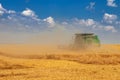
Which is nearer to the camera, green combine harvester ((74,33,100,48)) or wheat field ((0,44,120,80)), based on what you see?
wheat field ((0,44,120,80))

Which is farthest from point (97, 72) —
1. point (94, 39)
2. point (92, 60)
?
point (94, 39)

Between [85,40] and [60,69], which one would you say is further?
[85,40]

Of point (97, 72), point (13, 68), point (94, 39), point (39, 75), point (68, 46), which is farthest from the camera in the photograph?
point (68, 46)

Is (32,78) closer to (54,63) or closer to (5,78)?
(5,78)

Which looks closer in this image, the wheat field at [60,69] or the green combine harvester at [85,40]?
the wheat field at [60,69]

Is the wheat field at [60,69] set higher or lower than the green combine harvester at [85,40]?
lower

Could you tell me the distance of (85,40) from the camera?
58.8 metres

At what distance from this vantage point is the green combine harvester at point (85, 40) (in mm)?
58438

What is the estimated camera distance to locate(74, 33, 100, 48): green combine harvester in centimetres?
5844

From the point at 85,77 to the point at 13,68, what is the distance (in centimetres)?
967

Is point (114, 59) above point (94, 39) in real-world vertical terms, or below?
below

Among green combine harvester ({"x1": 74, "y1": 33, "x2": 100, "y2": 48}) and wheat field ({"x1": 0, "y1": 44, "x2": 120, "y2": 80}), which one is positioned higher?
green combine harvester ({"x1": 74, "y1": 33, "x2": 100, "y2": 48})

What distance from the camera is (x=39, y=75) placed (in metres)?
26.3

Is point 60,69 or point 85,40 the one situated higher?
point 85,40
